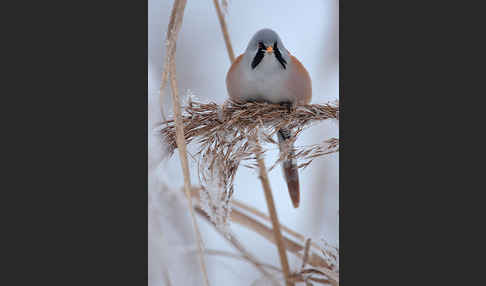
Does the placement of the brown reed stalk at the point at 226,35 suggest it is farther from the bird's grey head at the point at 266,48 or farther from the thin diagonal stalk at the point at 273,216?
the thin diagonal stalk at the point at 273,216

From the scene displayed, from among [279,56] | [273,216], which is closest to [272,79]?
[279,56]

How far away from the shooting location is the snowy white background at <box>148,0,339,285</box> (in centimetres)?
274

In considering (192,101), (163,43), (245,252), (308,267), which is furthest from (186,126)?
(308,267)

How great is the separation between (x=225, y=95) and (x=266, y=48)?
0.27 meters

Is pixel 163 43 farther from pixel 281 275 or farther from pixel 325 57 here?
pixel 281 275

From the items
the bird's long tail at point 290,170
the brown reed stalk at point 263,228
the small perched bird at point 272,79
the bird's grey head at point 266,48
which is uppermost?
the bird's grey head at point 266,48

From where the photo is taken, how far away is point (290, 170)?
9.17 feet

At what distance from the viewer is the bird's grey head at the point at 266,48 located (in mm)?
2703

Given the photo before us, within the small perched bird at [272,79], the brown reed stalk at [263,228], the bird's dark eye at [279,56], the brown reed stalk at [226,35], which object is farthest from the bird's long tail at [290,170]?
the brown reed stalk at [226,35]

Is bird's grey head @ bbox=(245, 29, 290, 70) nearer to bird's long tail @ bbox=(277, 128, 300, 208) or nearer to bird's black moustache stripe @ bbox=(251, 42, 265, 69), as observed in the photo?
bird's black moustache stripe @ bbox=(251, 42, 265, 69)

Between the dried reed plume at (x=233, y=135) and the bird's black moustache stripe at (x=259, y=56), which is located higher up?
the bird's black moustache stripe at (x=259, y=56)

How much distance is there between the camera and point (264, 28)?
271cm

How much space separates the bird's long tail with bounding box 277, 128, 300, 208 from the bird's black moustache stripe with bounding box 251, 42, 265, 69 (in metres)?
0.31

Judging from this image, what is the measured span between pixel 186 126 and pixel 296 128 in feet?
1.58
